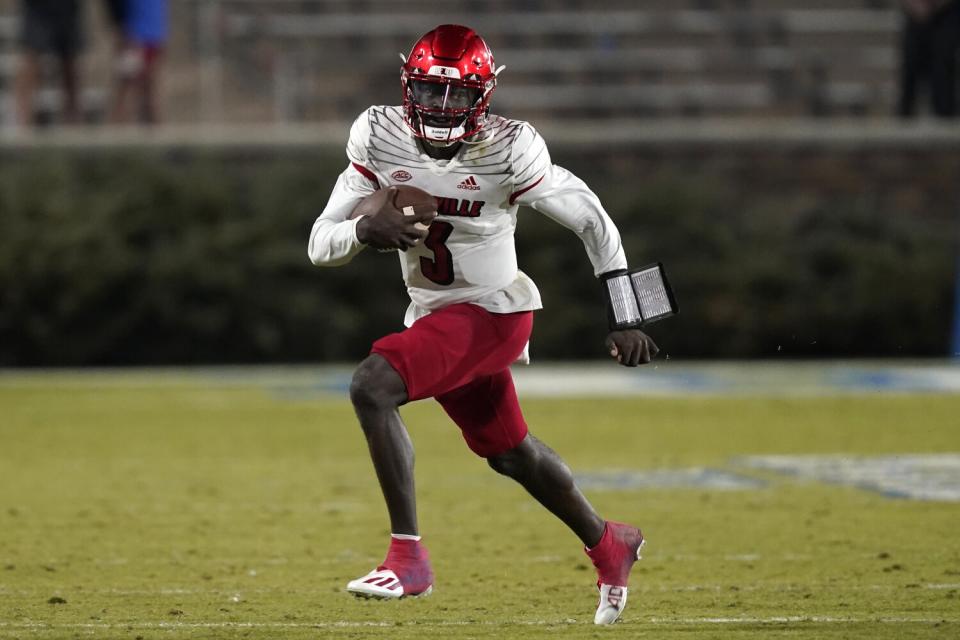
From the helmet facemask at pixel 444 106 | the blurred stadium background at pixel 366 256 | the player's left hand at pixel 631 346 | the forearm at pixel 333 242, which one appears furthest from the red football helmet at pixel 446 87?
the blurred stadium background at pixel 366 256

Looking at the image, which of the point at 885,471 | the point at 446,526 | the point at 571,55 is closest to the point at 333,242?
the point at 446,526

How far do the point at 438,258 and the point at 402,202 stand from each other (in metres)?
0.33

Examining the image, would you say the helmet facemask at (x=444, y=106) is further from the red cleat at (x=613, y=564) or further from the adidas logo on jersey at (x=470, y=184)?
the red cleat at (x=613, y=564)

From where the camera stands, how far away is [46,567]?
6.78 m

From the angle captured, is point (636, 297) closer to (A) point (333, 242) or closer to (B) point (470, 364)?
(B) point (470, 364)

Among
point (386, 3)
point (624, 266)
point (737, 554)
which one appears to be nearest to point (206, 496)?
point (737, 554)

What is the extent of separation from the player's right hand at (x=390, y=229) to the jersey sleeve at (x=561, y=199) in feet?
1.37

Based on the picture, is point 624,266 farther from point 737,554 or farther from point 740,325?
point 740,325

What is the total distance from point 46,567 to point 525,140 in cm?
262

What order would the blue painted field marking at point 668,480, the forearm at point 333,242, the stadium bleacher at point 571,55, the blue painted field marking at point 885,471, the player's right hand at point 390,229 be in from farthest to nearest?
the stadium bleacher at point 571,55, the blue painted field marking at point 668,480, the blue painted field marking at point 885,471, the forearm at point 333,242, the player's right hand at point 390,229

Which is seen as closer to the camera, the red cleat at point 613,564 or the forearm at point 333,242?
the forearm at point 333,242

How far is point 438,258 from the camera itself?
18.4 feet

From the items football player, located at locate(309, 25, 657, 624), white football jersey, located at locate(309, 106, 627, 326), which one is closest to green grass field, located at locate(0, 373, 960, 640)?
football player, located at locate(309, 25, 657, 624)

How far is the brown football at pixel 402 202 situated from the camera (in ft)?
17.5
